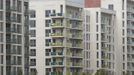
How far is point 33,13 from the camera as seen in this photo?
4931 inches

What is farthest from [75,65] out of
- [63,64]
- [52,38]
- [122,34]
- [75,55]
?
[122,34]

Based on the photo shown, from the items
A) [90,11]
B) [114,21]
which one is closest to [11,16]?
[90,11]

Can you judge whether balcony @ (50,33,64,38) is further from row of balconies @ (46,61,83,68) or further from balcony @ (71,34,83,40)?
row of balconies @ (46,61,83,68)

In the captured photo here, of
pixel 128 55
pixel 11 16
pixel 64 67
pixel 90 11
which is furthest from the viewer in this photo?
pixel 128 55

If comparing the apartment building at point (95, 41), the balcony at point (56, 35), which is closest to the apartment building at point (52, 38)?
the balcony at point (56, 35)

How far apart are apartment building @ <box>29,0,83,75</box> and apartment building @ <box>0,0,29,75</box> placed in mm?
13154

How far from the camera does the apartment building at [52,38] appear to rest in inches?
4838

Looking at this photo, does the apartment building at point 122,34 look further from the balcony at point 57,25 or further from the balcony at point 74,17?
the balcony at point 57,25

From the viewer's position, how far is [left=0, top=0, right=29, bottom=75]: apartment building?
339 feet

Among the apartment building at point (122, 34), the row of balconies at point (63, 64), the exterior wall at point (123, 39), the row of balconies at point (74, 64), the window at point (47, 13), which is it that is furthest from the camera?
the exterior wall at point (123, 39)

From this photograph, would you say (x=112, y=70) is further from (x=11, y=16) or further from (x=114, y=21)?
(x=11, y=16)

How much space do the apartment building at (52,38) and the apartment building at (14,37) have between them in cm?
1315

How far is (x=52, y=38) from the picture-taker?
123250mm

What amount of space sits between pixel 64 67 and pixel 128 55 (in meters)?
28.4
